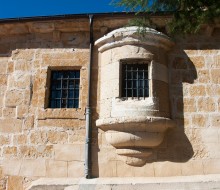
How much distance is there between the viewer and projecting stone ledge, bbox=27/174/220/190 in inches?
218

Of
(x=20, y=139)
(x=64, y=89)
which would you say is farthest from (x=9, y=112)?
(x=64, y=89)

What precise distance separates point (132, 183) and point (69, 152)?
1505mm

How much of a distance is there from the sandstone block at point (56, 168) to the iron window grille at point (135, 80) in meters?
1.94

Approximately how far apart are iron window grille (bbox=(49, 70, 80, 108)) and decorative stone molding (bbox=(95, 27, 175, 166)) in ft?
2.04

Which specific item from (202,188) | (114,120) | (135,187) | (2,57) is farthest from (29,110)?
(202,188)

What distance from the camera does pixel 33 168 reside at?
6367 mm

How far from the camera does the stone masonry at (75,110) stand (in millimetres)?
6172

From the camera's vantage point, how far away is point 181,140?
621 cm

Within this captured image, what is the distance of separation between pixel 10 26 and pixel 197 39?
4296mm

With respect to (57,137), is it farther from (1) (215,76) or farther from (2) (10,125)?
(1) (215,76)

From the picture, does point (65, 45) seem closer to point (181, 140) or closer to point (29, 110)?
point (29, 110)

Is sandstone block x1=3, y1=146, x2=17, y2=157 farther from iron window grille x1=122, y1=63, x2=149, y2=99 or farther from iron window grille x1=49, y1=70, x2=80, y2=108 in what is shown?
iron window grille x1=122, y1=63, x2=149, y2=99

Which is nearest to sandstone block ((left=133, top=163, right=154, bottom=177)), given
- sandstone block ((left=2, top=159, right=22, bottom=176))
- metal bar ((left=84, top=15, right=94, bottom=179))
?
metal bar ((left=84, top=15, right=94, bottom=179))

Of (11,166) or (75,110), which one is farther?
(75,110)
